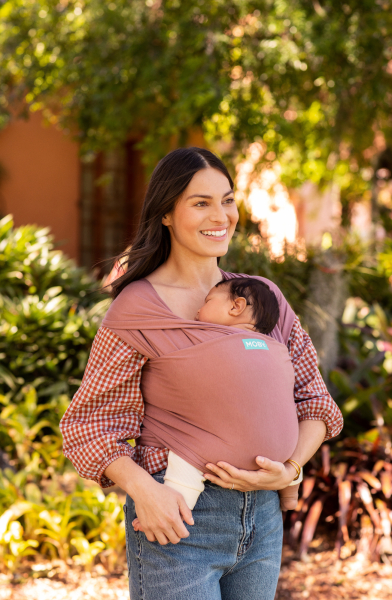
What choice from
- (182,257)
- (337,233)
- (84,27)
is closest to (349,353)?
(337,233)

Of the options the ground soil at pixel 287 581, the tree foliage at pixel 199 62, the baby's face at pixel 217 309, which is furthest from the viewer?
the tree foliage at pixel 199 62

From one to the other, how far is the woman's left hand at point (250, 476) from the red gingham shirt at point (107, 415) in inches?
5.8

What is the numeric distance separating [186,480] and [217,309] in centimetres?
45

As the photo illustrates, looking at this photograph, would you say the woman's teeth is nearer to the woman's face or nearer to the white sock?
the woman's face

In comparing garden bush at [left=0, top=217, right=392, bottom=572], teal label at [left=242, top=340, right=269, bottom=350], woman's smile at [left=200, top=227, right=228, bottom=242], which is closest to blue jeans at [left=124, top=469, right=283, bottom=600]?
teal label at [left=242, top=340, right=269, bottom=350]

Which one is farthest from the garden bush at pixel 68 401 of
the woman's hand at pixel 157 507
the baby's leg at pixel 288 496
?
the woman's hand at pixel 157 507

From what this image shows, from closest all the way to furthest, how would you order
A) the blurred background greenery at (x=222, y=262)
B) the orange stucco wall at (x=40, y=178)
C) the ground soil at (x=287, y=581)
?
the ground soil at (x=287, y=581)
the blurred background greenery at (x=222, y=262)
the orange stucco wall at (x=40, y=178)

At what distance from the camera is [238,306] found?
159 centimetres

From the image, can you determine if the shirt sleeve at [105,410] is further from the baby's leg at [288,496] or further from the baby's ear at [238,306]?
the baby's leg at [288,496]

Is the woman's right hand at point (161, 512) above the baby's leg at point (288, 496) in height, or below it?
above

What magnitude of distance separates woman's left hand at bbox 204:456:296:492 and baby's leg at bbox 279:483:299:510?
168 mm

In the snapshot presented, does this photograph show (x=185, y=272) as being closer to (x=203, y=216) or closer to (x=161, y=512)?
(x=203, y=216)

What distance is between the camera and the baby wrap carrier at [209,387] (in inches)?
56.9

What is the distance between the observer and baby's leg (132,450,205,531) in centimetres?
143
